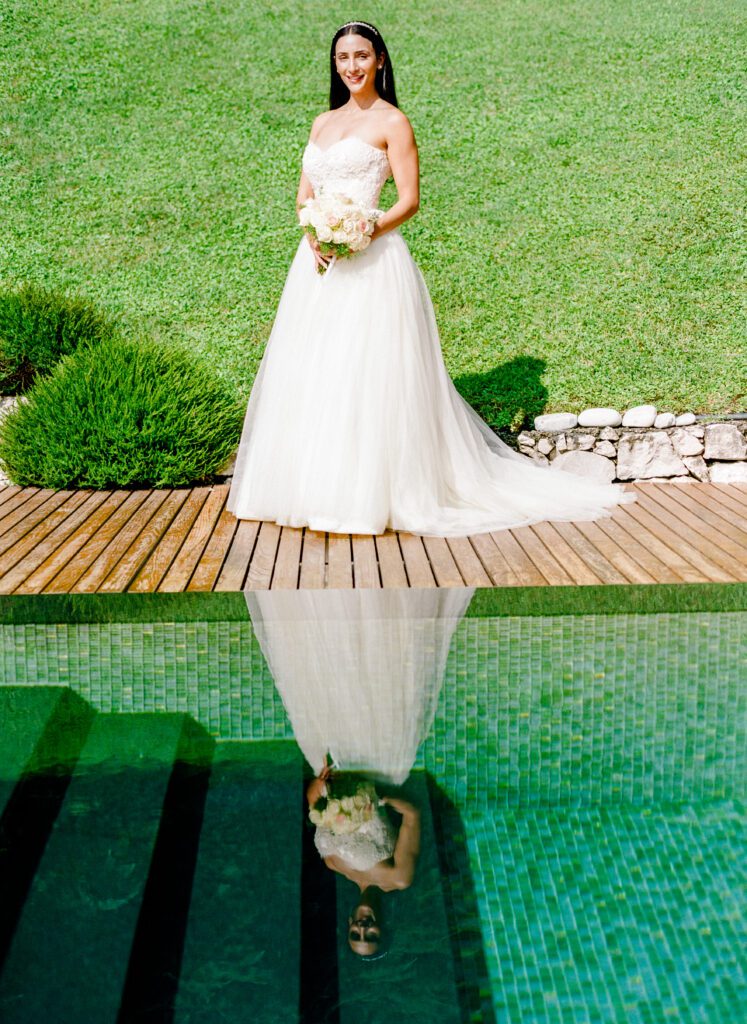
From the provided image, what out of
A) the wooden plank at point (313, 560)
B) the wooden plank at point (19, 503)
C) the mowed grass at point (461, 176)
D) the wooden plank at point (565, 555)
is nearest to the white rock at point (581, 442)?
the mowed grass at point (461, 176)

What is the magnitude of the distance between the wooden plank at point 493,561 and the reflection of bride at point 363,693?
272mm

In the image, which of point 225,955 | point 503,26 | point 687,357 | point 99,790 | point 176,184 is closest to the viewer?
point 225,955

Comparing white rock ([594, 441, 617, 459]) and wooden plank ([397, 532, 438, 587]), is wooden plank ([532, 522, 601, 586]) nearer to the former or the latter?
wooden plank ([397, 532, 438, 587])

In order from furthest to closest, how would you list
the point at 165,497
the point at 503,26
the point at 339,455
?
the point at 503,26, the point at 165,497, the point at 339,455

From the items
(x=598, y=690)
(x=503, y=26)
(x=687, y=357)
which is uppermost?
(x=503, y=26)

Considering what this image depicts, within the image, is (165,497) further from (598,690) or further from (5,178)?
(5,178)

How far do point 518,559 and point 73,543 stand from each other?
7.54 ft

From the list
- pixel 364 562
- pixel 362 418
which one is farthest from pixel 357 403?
pixel 364 562

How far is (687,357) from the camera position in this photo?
7.55 meters

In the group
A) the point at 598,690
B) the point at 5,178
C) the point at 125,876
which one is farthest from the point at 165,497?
the point at 5,178

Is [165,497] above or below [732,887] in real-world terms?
below

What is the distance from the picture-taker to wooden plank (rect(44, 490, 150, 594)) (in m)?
4.36

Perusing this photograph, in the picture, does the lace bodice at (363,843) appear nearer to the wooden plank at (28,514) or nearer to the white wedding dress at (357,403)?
the white wedding dress at (357,403)

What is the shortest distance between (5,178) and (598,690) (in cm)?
928
